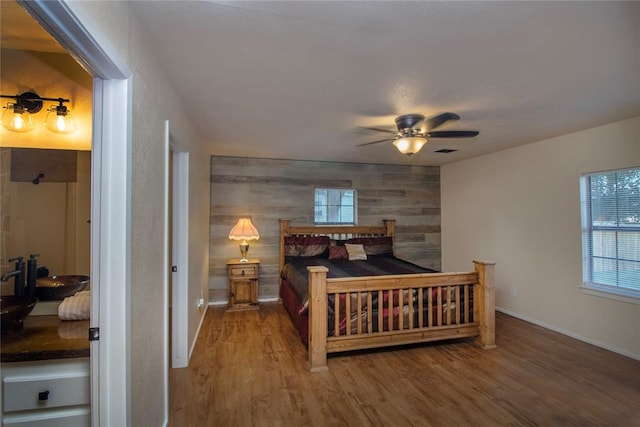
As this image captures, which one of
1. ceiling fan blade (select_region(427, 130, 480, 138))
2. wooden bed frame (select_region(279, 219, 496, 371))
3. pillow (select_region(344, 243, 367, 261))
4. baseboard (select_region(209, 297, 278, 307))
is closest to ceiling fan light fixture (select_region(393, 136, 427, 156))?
ceiling fan blade (select_region(427, 130, 480, 138))

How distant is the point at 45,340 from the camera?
50.1 inches

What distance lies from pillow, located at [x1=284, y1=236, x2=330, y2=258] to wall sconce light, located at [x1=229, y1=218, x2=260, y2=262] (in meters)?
0.62

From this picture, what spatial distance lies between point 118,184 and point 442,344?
3.43 metres

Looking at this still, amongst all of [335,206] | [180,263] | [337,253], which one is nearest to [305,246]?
[337,253]

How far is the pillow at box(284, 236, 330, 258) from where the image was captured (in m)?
5.03

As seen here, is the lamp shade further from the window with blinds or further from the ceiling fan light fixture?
the window with blinds

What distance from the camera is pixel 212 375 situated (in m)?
2.70

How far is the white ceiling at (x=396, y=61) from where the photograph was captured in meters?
1.49

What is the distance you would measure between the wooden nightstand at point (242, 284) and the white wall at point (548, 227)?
3.61m

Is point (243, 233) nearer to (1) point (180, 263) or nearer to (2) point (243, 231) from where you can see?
(2) point (243, 231)

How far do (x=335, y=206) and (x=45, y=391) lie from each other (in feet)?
15.2

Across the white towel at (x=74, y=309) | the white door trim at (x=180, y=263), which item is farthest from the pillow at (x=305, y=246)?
the white towel at (x=74, y=309)

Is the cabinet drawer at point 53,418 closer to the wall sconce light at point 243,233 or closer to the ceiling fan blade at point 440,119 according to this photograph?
the ceiling fan blade at point 440,119

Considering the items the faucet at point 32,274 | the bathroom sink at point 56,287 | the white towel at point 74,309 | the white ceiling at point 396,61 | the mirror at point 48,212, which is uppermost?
the white ceiling at point 396,61
